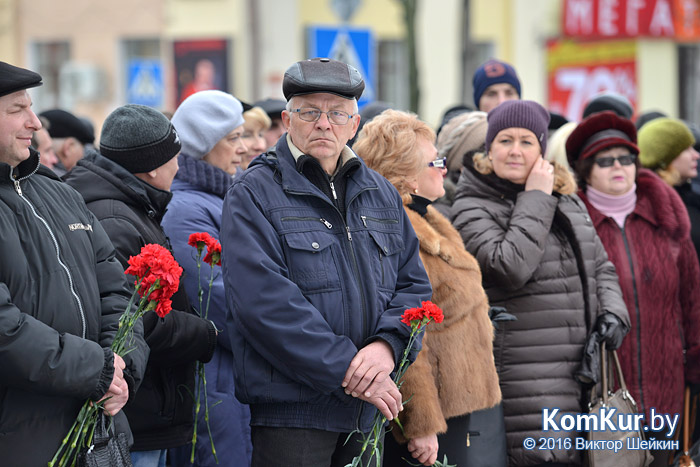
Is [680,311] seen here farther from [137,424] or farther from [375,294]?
[137,424]

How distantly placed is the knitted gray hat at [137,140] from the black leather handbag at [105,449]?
3.75ft

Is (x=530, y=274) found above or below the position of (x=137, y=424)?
above

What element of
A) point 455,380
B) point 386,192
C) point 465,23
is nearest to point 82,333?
point 386,192

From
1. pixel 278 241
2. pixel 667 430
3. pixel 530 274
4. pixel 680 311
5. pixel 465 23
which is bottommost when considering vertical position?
pixel 667 430

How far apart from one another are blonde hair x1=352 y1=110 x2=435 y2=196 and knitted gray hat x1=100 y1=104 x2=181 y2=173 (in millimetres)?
810

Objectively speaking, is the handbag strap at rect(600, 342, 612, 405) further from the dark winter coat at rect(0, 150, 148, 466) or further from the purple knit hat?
the dark winter coat at rect(0, 150, 148, 466)

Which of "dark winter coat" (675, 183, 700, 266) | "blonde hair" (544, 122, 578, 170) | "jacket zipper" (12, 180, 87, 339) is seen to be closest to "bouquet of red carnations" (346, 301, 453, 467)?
"jacket zipper" (12, 180, 87, 339)

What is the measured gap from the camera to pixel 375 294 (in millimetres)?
3191

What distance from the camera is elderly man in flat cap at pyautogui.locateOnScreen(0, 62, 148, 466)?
2.63m

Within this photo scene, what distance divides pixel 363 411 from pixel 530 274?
4.25 feet

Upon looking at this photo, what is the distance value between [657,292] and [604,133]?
873 millimetres

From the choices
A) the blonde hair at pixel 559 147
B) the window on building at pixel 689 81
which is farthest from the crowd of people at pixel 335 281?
the window on building at pixel 689 81

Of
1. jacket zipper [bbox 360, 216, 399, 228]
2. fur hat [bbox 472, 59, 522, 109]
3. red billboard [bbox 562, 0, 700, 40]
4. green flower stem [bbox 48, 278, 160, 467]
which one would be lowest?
green flower stem [bbox 48, 278, 160, 467]

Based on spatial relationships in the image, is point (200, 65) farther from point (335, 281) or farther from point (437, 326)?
point (335, 281)
